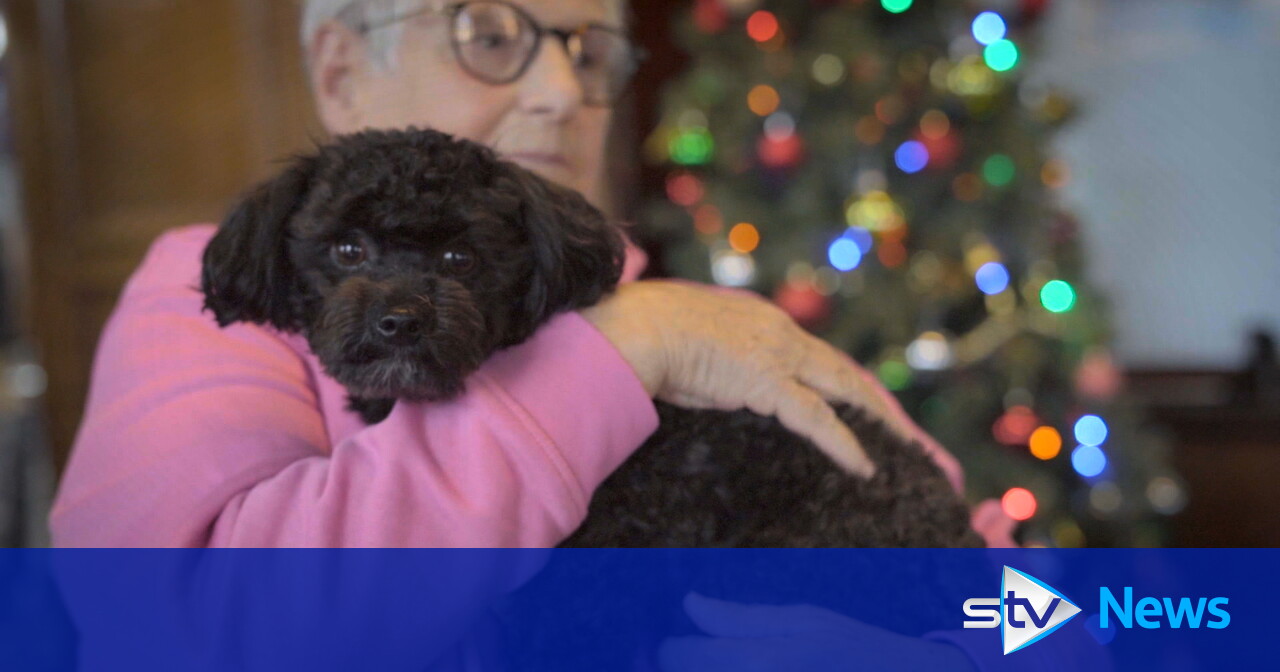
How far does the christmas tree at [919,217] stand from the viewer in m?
2.45

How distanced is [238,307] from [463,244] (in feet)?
0.67

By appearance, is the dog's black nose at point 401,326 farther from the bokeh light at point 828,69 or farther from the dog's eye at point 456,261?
the bokeh light at point 828,69

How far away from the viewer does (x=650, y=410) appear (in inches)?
29.8

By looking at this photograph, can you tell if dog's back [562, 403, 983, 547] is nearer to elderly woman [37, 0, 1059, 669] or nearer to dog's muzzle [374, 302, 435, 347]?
elderly woman [37, 0, 1059, 669]

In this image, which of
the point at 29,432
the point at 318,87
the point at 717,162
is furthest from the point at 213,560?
the point at 29,432

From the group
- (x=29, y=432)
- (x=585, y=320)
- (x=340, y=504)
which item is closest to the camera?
(x=340, y=504)

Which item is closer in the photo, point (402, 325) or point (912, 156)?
point (402, 325)

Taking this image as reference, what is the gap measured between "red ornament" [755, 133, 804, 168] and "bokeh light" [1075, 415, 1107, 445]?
1.05 metres

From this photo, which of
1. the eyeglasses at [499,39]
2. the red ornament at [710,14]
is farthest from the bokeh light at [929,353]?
the eyeglasses at [499,39]

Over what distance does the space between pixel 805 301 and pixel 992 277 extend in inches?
20.4

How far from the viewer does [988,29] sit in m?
2.52

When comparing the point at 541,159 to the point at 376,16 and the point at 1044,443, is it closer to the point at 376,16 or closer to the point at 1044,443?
the point at 376,16

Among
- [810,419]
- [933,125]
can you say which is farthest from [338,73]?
[933,125]

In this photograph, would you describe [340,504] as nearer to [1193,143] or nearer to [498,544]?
[498,544]
